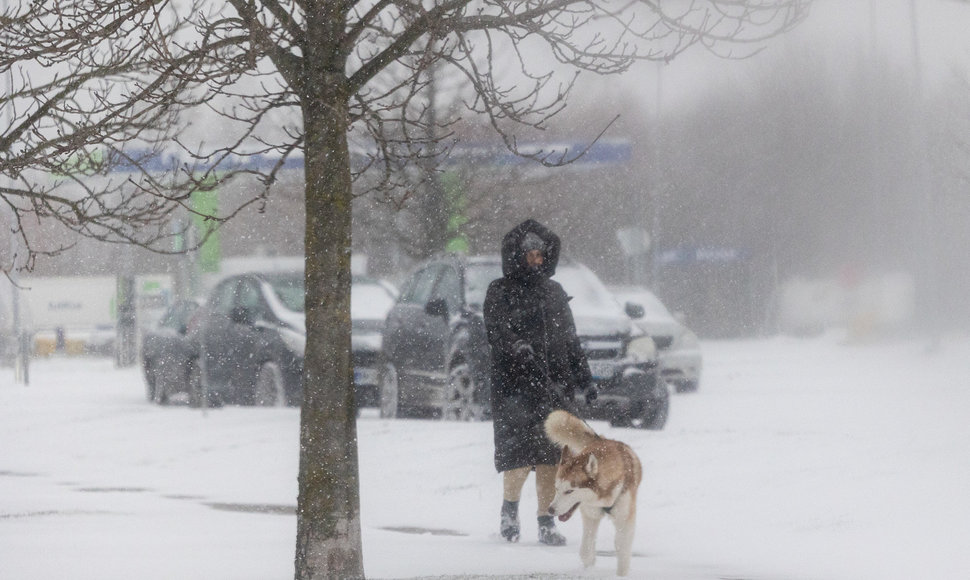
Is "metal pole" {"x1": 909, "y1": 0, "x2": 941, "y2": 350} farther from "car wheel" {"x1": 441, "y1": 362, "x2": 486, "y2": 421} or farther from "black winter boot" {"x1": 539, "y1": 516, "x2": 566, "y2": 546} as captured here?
"black winter boot" {"x1": 539, "y1": 516, "x2": 566, "y2": 546}

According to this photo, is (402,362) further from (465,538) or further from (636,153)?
(636,153)

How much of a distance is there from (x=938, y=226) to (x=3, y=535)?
86.3ft

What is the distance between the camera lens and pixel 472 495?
11.4 m

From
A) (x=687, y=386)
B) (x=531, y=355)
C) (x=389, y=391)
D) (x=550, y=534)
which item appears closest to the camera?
(x=531, y=355)

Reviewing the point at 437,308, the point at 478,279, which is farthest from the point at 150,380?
the point at 437,308

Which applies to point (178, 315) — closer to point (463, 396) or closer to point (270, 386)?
point (270, 386)

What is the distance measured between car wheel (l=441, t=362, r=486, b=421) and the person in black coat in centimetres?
615

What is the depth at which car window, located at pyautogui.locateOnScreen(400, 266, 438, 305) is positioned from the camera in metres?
15.8

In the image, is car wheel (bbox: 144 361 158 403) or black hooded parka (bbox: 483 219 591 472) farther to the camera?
car wheel (bbox: 144 361 158 403)

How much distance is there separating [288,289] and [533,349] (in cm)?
992

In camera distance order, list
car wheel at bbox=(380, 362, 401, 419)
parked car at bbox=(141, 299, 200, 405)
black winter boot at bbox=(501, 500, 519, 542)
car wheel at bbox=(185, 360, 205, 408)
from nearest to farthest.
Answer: black winter boot at bbox=(501, 500, 519, 542), car wheel at bbox=(380, 362, 401, 419), car wheel at bbox=(185, 360, 205, 408), parked car at bbox=(141, 299, 200, 405)

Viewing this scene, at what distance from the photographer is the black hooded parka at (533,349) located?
336 inches

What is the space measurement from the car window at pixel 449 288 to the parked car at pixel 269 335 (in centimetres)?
199

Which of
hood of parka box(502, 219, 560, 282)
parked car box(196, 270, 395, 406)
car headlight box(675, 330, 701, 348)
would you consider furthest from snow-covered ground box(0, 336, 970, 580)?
car headlight box(675, 330, 701, 348)
